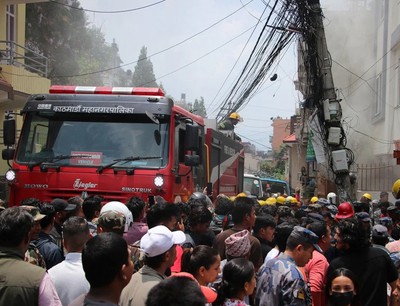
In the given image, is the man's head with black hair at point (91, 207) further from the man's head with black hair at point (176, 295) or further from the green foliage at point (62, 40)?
the green foliage at point (62, 40)

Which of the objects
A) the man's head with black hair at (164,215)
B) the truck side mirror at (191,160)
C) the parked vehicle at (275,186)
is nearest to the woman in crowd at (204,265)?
the man's head with black hair at (164,215)

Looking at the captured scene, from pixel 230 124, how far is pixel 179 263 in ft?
34.3

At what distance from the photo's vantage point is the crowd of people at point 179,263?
284cm

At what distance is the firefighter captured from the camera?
14280 millimetres

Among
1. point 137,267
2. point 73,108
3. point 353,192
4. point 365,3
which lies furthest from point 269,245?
point 365,3

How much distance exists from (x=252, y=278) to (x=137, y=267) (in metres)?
1.10

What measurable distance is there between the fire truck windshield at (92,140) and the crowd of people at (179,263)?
7.57 feet

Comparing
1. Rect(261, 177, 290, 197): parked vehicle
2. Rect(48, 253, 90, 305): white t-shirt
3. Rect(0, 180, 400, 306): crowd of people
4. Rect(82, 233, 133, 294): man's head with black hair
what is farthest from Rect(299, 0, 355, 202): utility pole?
Rect(261, 177, 290, 197): parked vehicle

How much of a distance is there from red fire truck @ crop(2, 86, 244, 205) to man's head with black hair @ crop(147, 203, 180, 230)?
2.88 metres

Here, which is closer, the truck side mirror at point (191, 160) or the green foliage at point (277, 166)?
the truck side mirror at point (191, 160)

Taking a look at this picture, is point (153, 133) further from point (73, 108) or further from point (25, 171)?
point (25, 171)

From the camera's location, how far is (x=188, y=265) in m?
3.79

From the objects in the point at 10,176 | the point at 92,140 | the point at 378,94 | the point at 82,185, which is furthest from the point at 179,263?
the point at 378,94

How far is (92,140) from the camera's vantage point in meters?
8.23
